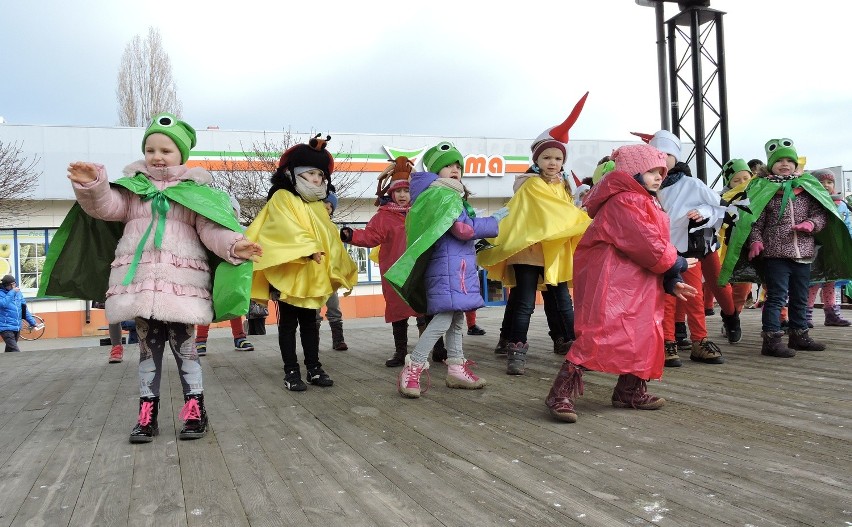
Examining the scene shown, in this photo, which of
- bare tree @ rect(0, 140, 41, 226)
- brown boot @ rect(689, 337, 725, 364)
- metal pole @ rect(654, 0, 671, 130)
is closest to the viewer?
brown boot @ rect(689, 337, 725, 364)

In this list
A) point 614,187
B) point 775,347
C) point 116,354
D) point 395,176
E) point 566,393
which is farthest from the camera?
point 116,354

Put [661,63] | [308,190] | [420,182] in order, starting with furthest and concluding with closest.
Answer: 1. [661,63]
2. [308,190]
3. [420,182]

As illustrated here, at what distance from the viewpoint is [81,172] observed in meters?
3.21

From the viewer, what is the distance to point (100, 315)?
60.4ft

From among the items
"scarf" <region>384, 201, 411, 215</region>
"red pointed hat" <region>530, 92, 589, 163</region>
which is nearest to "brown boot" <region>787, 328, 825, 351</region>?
"red pointed hat" <region>530, 92, 589, 163</region>

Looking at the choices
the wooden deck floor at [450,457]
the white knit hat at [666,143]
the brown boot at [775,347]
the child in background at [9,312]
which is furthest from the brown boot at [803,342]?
the child in background at [9,312]

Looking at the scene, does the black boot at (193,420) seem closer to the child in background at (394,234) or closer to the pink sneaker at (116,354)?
the child in background at (394,234)

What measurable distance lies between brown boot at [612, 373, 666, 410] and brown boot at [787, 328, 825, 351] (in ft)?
9.06

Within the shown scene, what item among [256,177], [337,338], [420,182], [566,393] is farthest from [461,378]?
[256,177]

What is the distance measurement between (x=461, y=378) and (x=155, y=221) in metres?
2.15

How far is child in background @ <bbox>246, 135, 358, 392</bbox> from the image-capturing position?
465cm

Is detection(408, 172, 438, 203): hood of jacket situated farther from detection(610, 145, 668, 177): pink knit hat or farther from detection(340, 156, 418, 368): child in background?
detection(610, 145, 668, 177): pink knit hat

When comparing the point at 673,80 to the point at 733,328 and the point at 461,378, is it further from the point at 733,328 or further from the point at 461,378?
the point at 461,378

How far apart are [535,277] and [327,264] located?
5.36 ft
